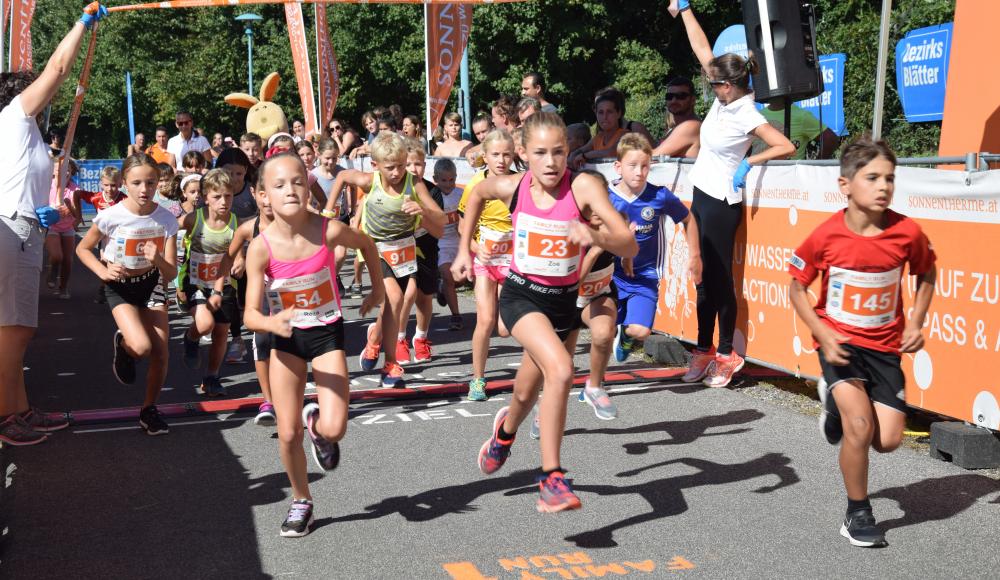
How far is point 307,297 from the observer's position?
5.61 m

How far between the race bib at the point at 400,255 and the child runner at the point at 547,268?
373 cm

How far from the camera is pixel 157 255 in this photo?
7566mm

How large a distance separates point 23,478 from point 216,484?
1183 millimetres

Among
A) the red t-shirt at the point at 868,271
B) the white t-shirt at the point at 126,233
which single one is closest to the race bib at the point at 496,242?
the white t-shirt at the point at 126,233

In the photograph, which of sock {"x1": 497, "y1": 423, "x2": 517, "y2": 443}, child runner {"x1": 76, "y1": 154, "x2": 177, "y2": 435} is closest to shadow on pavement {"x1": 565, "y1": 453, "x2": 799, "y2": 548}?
sock {"x1": 497, "y1": 423, "x2": 517, "y2": 443}

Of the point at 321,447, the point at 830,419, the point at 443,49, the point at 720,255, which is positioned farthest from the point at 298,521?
the point at 443,49

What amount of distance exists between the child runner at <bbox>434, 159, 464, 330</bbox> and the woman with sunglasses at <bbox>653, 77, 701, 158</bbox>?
85.1 inches

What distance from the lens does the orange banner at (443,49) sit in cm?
1825

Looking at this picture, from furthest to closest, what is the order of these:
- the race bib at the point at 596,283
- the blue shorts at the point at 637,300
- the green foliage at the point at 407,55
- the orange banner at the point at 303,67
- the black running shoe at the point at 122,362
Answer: the green foliage at the point at 407,55
the orange banner at the point at 303,67
the blue shorts at the point at 637,300
the black running shoe at the point at 122,362
the race bib at the point at 596,283

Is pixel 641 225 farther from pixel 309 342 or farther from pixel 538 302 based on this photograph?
pixel 309 342

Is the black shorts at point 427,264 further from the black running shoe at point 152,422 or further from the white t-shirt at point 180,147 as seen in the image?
the white t-shirt at point 180,147

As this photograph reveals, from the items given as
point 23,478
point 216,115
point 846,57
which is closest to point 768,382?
point 23,478

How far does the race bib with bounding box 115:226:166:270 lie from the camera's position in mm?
7660

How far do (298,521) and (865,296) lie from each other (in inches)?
112
